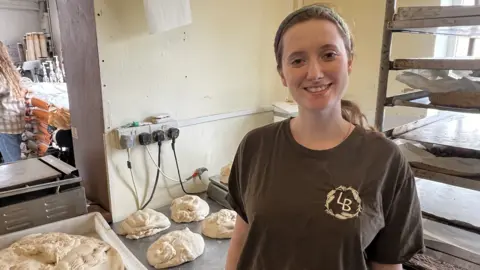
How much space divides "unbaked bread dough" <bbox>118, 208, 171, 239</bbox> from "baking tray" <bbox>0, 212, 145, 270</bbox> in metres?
0.17

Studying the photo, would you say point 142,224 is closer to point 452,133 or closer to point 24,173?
point 24,173

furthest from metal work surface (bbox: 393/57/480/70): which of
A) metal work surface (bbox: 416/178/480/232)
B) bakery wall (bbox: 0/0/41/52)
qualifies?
bakery wall (bbox: 0/0/41/52)

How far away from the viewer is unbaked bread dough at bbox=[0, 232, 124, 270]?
1288 mm

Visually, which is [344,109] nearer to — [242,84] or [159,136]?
[159,136]

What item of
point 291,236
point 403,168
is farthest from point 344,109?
point 291,236

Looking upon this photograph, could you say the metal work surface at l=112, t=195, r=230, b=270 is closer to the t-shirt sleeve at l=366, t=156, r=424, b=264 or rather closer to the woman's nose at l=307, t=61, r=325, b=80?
the t-shirt sleeve at l=366, t=156, r=424, b=264

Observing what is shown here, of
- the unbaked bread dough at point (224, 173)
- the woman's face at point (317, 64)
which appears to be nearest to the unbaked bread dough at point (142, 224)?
the unbaked bread dough at point (224, 173)

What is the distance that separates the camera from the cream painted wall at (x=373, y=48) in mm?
1909

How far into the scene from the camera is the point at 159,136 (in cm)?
192

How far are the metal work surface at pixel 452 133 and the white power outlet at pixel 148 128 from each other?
121 centimetres

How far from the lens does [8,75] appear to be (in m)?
2.74

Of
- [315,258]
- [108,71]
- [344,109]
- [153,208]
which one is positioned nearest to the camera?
[315,258]

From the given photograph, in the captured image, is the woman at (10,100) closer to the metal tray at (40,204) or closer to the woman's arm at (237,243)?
the metal tray at (40,204)

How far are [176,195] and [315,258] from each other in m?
1.52
